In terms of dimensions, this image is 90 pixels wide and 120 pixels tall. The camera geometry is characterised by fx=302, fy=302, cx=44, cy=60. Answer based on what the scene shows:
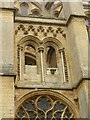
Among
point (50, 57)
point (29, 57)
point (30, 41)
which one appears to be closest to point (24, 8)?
point (29, 57)

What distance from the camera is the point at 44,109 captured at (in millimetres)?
10711

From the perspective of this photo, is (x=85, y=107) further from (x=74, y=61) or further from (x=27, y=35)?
(x=27, y=35)

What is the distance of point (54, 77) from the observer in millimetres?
11680

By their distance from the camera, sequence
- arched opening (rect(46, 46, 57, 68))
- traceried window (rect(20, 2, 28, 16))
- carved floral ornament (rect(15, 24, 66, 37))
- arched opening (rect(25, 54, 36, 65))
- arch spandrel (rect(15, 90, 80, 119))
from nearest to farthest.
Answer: arch spandrel (rect(15, 90, 80, 119)) → carved floral ornament (rect(15, 24, 66, 37)) → arched opening (rect(46, 46, 57, 68)) → arched opening (rect(25, 54, 36, 65)) → traceried window (rect(20, 2, 28, 16))

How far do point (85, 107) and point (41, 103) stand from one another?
1615mm

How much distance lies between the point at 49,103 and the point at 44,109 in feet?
1.12

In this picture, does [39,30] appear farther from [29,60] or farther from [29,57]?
[29,57]

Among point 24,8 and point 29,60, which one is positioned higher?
point 24,8

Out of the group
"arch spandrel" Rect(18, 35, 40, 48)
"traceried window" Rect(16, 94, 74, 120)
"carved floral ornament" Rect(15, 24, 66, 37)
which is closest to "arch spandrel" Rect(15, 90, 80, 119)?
"traceried window" Rect(16, 94, 74, 120)

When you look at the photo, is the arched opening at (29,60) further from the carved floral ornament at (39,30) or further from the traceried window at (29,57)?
the carved floral ornament at (39,30)

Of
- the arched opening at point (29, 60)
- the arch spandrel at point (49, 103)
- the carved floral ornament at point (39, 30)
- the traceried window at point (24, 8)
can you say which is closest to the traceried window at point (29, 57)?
the arched opening at point (29, 60)

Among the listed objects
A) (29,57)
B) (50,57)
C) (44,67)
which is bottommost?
(44,67)

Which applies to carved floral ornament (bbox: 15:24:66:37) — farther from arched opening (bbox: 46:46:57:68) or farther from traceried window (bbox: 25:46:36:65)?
traceried window (bbox: 25:46:36:65)

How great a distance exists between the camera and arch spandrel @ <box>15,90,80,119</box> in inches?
418
